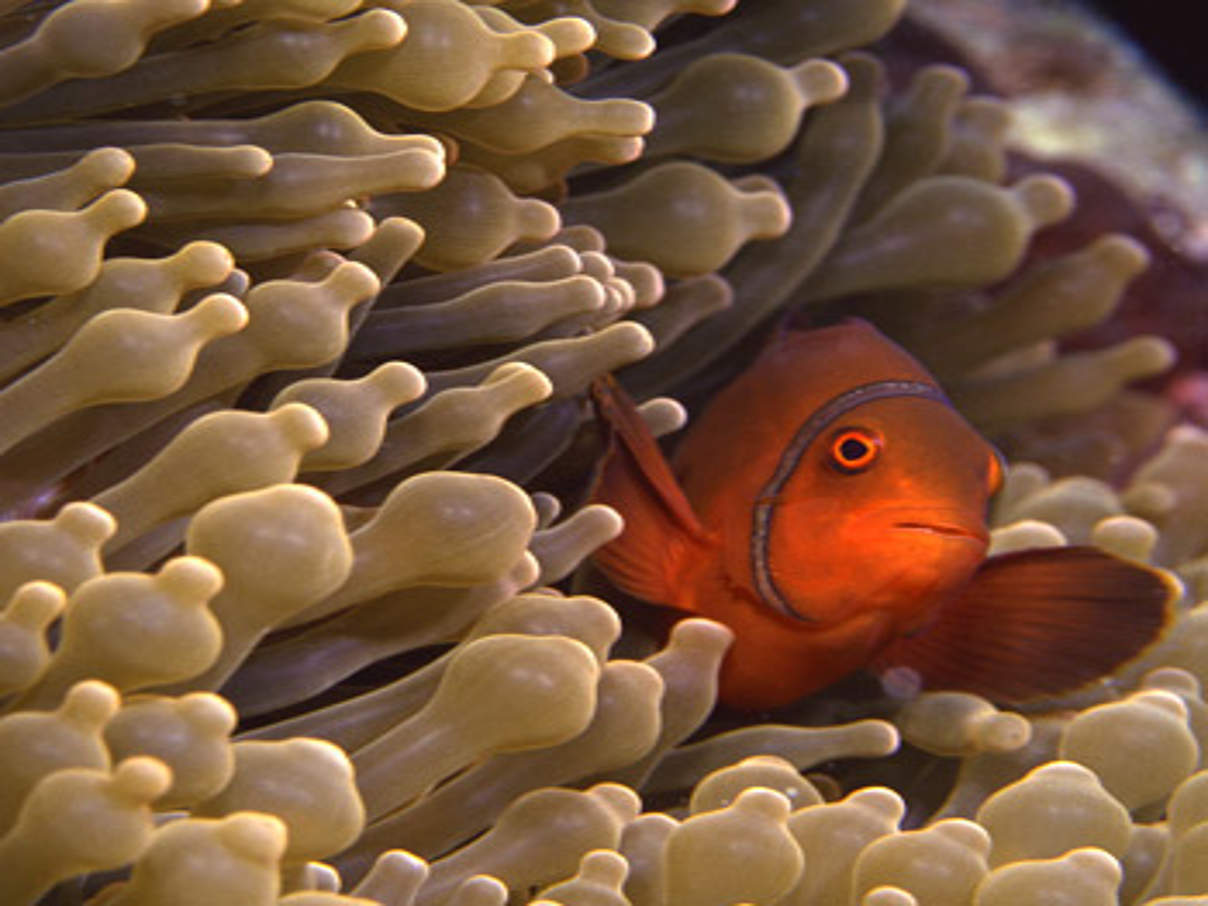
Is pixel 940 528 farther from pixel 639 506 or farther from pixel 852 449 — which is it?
pixel 639 506

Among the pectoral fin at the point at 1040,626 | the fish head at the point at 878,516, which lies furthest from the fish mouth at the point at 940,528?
the pectoral fin at the point at 1040,626

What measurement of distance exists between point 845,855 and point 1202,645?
60cm

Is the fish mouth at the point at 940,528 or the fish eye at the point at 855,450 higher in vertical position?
the fish eye at the point at 855,450

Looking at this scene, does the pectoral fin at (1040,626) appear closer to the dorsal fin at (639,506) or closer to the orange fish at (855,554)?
the orange fish at (855,554)

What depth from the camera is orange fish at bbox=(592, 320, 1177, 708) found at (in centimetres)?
138

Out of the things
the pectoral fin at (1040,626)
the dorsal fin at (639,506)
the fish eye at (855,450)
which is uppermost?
the fish eye at (855,450)

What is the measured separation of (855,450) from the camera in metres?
1.39

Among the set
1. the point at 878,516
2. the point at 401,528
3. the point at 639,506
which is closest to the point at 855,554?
the point at 878,516

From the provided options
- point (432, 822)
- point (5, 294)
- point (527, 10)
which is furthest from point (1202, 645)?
point (5, 294)

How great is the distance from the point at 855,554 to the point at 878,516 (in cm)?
4

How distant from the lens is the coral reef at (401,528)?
36.1 inches

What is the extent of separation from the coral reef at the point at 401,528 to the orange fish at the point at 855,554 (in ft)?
0.22

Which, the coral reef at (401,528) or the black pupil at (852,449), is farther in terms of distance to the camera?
the black pupil at (852,449)

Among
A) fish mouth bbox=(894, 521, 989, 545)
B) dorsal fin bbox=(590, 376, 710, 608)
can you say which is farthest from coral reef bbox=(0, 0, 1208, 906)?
fish mouth bbox=(894, 521, 989, 545)
